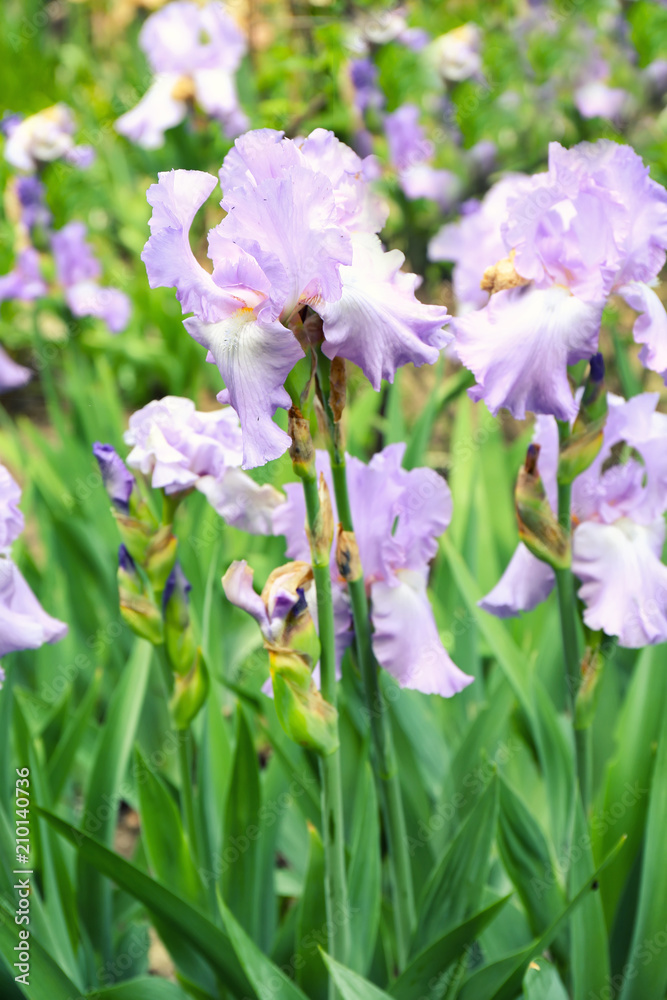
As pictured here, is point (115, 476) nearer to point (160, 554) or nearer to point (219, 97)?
point (160, 554)

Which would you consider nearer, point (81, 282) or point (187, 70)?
point (81, 282)

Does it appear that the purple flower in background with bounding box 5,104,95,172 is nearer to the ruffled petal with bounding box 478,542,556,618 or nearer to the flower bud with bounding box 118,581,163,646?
the flower bud with bounding box 118,581,163,646

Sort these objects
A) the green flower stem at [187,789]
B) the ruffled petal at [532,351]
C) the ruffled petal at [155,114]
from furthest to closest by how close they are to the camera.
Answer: the ruffled petal at [155,114] < the green flower stem at [187,789] < the ruffled petal at [532,351]

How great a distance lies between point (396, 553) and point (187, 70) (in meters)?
2.67

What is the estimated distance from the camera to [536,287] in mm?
862

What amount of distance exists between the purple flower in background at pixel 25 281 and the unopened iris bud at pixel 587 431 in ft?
6.79

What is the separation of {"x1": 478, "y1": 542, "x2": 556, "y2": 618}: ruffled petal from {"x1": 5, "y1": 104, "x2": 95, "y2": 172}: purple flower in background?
2197 mm

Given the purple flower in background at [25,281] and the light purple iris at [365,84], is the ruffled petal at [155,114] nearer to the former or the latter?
the purple flower in background at [25,281]

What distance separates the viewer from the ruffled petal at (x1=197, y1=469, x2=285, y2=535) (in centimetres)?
103

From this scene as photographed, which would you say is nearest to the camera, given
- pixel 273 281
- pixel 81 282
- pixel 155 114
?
pixel 273 281

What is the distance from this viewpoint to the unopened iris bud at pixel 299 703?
82 cm

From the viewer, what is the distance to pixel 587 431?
91 cm

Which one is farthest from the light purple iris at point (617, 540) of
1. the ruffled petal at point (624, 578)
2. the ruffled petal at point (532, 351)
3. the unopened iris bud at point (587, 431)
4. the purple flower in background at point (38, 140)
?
the purple flower in background at point (38, 140)

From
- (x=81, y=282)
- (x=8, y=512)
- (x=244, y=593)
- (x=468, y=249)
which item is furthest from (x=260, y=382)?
(x=81, y=282)
